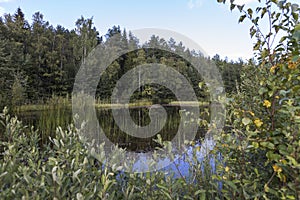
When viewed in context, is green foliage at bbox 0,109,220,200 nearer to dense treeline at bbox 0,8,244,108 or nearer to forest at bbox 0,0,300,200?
forest at bbox 0,0,300,200

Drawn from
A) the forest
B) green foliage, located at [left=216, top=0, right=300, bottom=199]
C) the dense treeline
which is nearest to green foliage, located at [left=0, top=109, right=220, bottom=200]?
the forest

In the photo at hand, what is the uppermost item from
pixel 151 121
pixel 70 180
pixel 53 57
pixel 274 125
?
pixel 53 57

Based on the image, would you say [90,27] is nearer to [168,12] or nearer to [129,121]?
[129,121]

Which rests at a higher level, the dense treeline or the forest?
the dense treeline

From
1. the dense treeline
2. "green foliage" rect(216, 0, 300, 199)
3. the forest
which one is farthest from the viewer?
the dense treeline

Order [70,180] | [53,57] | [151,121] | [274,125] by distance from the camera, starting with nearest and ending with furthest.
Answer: [274,125] < [70,180] < [151,121] < [53,57]

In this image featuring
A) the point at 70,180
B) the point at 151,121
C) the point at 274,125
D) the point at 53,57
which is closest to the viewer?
the point at 274,125

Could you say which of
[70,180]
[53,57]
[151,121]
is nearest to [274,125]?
[70,180]

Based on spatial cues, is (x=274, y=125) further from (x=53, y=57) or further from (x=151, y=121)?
(x=53, y=57)

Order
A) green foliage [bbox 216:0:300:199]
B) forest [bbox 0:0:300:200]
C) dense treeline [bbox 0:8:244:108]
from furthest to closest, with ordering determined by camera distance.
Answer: dense treeline [bbox 0:8:244:108] → forest [bbox 0:0:300:200] → green foliage [bbox 216:0:300:199]

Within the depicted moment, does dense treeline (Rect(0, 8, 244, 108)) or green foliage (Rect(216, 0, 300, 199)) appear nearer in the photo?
green foliage (Rect(216, 0, 300, 199))

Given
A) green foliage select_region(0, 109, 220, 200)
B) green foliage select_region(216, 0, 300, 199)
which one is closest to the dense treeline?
green foliage select_region(0, 109, 220, 200)

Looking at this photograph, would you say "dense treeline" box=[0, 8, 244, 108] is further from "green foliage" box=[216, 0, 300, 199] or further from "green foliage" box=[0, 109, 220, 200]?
"green foliage" box=[216, 0, 300, 199]

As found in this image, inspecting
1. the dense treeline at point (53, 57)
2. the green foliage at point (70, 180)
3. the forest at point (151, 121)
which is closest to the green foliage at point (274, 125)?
the forest at point (151, 121)
